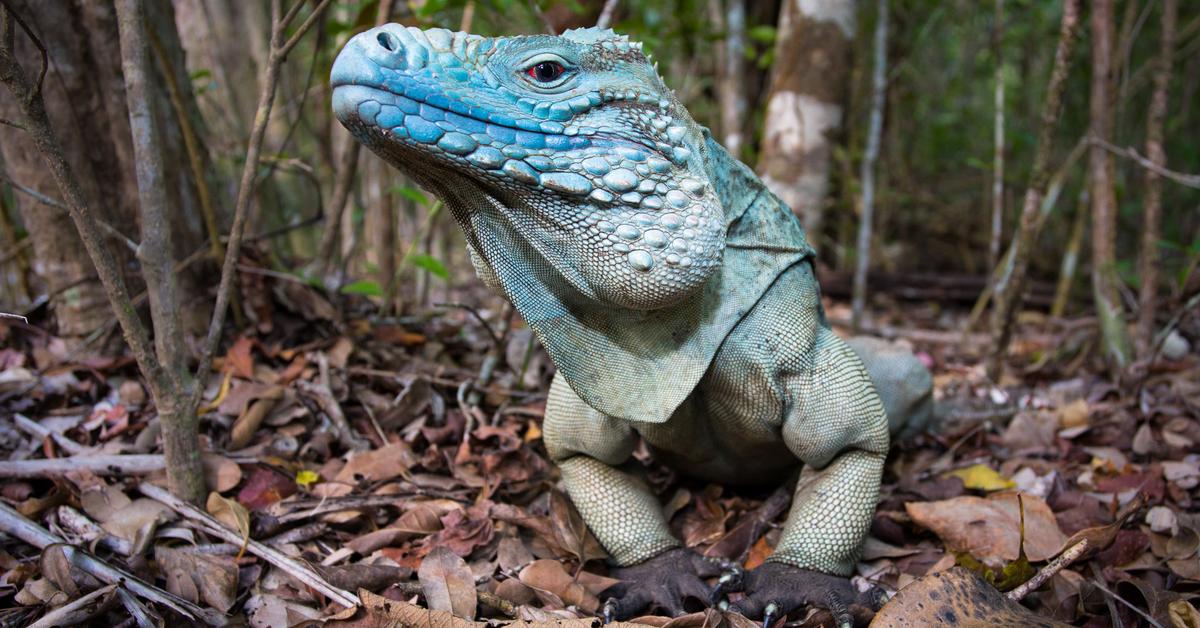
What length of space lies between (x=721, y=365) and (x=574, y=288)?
0.62 meters

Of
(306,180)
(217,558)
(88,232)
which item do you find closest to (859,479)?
(217,558)

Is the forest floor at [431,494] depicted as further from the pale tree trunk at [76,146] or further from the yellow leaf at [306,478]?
the pale tree trunk at [76,146]

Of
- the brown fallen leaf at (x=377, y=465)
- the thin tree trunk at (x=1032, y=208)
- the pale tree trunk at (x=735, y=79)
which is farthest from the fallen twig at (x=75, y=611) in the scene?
the pale tree trunk at (x=735, y=79)

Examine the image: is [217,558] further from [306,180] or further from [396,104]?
[306,180]

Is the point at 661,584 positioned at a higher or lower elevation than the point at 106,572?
lower

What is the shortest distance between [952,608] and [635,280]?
1426 mm

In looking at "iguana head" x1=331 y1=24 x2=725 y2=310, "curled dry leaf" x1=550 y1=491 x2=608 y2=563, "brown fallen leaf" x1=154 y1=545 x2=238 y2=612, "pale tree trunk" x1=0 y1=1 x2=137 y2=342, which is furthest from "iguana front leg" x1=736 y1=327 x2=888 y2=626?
"pale tree trunk" x1=0 y1=1 x2=137 y2=342

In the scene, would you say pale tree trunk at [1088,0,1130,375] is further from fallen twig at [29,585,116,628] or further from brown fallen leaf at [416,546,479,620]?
fallen twig at [29,585,116,628]

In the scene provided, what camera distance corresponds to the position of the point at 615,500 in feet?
11.1

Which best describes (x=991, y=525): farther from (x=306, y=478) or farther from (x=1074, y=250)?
(x=1074, y=250)

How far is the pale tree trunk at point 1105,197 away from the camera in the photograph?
5309 mm

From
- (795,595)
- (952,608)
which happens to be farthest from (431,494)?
(952,608)

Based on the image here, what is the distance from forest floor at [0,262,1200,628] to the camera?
297 cm

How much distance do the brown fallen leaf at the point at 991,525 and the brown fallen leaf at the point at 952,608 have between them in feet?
2.43
